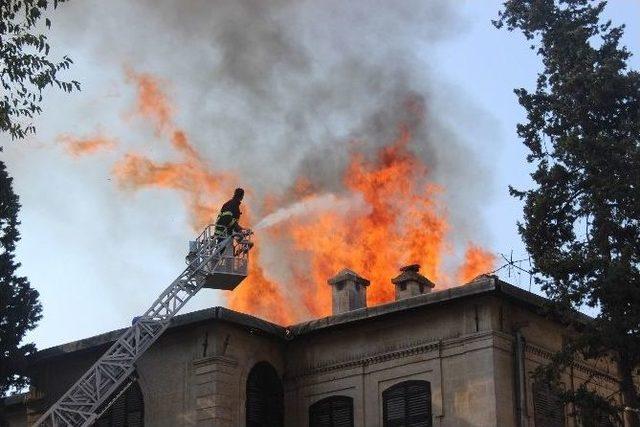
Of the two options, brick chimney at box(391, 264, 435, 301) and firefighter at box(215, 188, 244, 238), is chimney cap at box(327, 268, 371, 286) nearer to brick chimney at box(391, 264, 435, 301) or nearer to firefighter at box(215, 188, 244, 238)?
brick chimney at box(391, 264, 435, 301)

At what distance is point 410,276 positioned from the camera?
29875mm

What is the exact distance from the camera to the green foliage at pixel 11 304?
97.7 ft

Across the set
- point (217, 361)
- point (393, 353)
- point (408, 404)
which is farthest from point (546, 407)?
point (217, 361)

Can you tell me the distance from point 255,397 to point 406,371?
423 centimetres

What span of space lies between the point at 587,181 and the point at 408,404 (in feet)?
22.9

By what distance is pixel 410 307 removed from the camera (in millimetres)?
27484

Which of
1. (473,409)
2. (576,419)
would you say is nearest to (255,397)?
(473,409)

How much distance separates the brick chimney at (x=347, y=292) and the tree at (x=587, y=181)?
604 cm

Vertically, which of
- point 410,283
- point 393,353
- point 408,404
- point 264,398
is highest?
point 410,283

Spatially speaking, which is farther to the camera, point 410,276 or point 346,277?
point 346,277

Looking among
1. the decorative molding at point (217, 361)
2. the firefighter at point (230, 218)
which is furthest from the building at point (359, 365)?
the firefighter at point (230, 218)

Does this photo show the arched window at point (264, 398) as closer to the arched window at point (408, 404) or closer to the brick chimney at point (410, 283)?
the arched window at point (408, 404)

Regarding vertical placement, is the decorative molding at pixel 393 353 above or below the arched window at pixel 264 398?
above

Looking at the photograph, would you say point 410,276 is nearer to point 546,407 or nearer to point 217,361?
point 546,407
